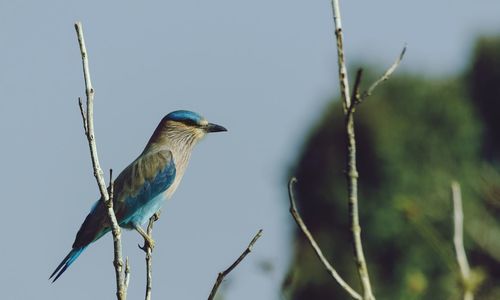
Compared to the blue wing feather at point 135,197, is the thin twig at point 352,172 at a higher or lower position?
higher

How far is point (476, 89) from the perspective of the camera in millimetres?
39656

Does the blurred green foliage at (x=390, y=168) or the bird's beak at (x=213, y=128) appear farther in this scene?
the blurred green foliage at (x=390, y=168)

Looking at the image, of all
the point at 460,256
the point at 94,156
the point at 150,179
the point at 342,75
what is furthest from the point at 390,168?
the point at 460,256

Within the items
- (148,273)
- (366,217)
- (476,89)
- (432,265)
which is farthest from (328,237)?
(148,273)

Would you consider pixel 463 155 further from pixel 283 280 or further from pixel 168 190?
pixel 283 280

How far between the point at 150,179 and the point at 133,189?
0.71 feet

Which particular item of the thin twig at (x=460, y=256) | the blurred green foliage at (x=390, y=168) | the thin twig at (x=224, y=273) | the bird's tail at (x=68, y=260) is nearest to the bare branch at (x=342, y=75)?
the thin twig at (x=460, y=256)

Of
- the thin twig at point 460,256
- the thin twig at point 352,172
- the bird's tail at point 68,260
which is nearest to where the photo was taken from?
the thin twig at point 460,256

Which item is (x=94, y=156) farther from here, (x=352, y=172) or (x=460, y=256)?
(x=460, y=256)

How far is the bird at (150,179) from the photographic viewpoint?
26.6 ft

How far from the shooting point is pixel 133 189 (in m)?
8.76

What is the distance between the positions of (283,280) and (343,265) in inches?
868

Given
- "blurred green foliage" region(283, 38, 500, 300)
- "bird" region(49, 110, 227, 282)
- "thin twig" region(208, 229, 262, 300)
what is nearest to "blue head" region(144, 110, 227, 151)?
"bird" region(49, 110, 227, 282)

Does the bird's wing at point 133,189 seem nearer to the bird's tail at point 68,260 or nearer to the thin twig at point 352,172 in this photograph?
the bird's tail at point 68,260
